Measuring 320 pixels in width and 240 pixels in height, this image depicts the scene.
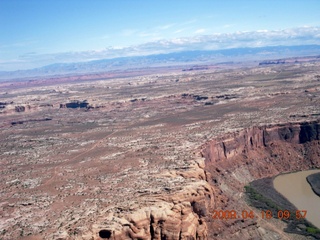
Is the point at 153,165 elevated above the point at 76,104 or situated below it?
below

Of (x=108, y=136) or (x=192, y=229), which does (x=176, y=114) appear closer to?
(x=108, y=136)

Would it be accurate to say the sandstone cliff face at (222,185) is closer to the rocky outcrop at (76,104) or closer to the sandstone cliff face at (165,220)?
the sandstone cliff face at (165,220)

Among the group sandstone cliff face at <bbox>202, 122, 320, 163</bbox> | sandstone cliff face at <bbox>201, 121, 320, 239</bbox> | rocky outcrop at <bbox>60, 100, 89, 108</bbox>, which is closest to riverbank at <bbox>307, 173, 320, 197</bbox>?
sandstone cliff face at <bbox>201, 121, 320, 239</bbox>

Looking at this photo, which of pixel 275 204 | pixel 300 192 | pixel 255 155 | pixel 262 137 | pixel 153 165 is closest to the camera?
pixel 153 165

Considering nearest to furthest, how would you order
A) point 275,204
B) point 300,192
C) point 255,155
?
1. point 275,204
2. point 300,192
3. point 255,155

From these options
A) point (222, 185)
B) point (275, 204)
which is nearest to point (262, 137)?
point (222, 185)

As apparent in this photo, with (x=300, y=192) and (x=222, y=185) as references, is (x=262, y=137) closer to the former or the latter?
(x=300, y=192)

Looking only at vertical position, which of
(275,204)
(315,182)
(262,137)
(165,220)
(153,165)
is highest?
(153,165)
